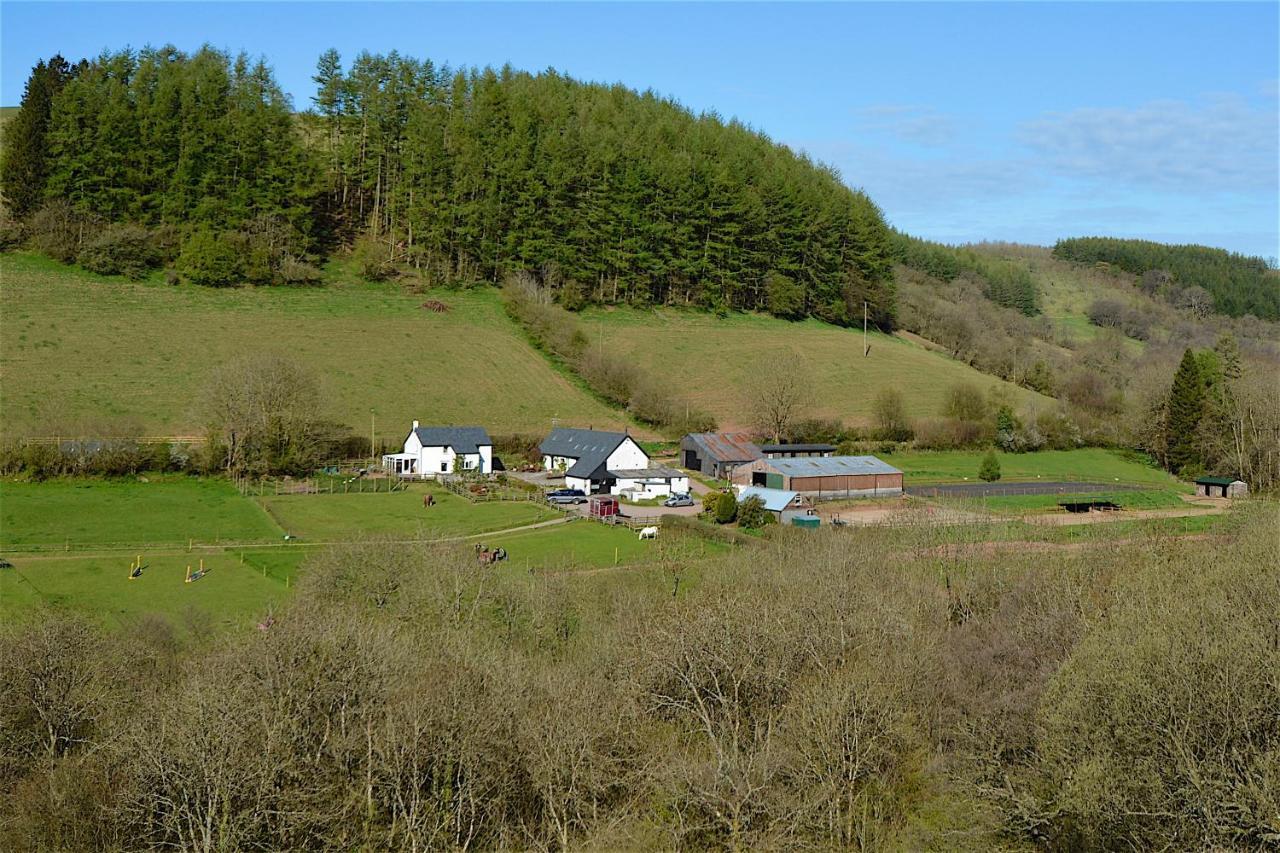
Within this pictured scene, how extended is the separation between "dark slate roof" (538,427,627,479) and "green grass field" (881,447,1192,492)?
17.9 m

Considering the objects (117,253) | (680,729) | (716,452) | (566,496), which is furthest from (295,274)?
(680,729)

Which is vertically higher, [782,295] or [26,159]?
[26,159]

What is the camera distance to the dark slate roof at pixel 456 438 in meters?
58.3

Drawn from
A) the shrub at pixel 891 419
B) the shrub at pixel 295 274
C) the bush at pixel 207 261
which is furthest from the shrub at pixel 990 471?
the bush at pixel 207 261

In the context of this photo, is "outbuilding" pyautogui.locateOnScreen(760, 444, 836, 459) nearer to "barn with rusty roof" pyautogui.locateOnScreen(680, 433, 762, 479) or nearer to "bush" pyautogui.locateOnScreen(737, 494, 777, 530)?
"barn with rusty roof" pyautogui.locateOnScreen(680, 433, 762, 479)

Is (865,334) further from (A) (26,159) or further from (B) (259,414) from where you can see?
(A) (26,159)

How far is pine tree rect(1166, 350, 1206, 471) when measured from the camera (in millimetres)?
67938

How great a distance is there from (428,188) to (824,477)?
142ft

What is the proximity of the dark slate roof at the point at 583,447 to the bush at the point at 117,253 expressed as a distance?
103ft

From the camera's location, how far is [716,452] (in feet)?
198

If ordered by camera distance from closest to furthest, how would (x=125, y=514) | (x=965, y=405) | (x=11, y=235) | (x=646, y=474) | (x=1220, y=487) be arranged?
(x=125, y=514) → (x=646, y=474) → (x=1220, y=487) → (x=11, y=235) → (x=965, y=405)

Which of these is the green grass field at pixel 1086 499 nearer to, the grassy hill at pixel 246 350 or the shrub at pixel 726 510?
the shrub at pixel 726 510

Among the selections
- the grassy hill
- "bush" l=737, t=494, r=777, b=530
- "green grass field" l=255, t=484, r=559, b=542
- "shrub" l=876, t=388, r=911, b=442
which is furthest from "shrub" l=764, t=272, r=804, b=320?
"green grass field" l=255, t=484, r=559, b=542

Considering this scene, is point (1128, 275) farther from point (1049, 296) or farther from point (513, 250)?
point (513, 250)
